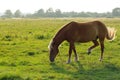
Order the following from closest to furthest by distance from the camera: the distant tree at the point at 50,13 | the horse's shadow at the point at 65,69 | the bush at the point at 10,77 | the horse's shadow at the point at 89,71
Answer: the bush at the point at 10,77
the horse's shadow at the point at 89,71
the horse's shadow at the point at 65,69
the distant tree at the point at 50,13

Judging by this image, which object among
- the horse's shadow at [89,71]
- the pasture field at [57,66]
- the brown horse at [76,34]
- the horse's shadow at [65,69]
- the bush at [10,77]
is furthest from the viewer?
the brown horse at [76,34]

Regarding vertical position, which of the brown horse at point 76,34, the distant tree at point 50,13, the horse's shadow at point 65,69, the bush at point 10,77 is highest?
the brown horse at point 76,34

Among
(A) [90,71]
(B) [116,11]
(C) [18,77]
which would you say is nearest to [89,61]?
(A) [90,71]

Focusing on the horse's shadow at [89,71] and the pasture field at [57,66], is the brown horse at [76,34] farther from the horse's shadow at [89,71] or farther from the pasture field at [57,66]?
the horse's shadow at [89,71]

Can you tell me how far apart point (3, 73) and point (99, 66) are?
3926 mm

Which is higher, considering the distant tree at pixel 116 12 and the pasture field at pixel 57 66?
the pasture field at pixel 57 66

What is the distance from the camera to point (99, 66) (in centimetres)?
1160

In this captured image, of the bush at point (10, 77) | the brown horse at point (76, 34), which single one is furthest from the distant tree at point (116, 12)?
the bush at point (10, 77)

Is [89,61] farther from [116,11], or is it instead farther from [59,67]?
[116,11]

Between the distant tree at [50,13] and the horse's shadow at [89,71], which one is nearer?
the horse's shadow at [89,71]

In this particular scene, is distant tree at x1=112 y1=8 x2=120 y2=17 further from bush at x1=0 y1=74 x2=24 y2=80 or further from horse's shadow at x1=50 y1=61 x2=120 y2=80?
bush at x1=0 y1=74 x2=24 y2=80

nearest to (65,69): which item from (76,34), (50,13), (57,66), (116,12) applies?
(57,66)

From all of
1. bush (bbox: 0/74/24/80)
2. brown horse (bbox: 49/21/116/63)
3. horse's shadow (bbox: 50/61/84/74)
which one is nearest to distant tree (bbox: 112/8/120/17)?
brown horse (bbox: 49/21/116/63)

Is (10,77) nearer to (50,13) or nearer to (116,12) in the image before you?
(116,12)
